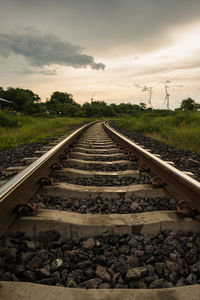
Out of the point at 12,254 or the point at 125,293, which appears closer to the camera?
the point at 125,293

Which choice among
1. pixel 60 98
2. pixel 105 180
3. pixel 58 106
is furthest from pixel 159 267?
pixel 60 98

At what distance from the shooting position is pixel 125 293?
3.10 feet

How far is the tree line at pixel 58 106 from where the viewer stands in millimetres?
43281

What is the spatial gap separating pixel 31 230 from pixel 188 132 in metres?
6.10

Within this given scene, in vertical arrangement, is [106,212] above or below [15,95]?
below

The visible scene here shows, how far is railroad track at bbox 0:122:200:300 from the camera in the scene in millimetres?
1024

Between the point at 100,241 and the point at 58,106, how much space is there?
7839 centimetres

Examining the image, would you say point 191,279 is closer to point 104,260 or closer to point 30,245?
point 104,260

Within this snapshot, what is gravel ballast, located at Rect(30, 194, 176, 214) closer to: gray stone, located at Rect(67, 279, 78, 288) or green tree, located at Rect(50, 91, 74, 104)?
gray stone, located at Rect(67, 279, 78, 288)

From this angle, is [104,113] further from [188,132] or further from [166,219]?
[166,219]

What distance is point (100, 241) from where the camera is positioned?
141 centimetres

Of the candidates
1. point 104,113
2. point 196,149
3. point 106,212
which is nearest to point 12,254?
point 106,212

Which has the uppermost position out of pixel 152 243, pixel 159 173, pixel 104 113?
pixel 104 113

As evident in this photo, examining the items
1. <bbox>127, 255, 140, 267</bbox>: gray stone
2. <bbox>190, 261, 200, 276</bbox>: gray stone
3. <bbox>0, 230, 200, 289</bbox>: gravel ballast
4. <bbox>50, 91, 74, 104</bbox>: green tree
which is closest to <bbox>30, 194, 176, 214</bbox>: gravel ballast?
<bbox>0, 230, 200, 289</bbox>: gravel ballast
